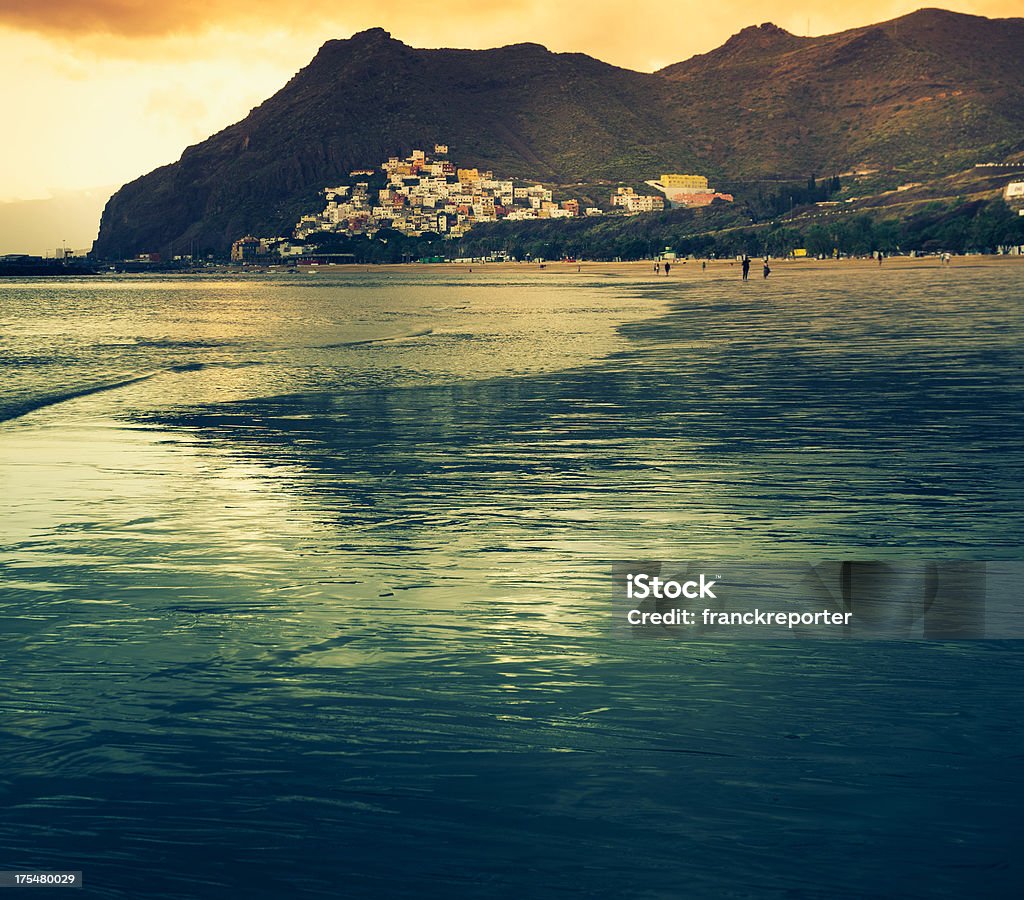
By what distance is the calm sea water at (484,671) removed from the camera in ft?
18.8

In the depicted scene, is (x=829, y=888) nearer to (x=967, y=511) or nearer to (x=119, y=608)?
(x=119, y=608)

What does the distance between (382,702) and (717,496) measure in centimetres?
728

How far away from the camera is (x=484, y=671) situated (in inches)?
323

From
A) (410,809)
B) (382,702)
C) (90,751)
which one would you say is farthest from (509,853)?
(90,751)

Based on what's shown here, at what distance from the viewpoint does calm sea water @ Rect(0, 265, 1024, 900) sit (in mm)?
5734

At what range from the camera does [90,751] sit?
273 inches

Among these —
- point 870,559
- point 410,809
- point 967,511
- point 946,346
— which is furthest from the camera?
point 946,346

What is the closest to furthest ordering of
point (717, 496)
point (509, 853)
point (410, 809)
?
point (509, 853) < point (410, 809) < point (717, 496)

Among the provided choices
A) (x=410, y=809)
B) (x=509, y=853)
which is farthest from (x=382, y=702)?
(x=509, y=853)

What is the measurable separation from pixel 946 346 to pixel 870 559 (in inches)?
1034

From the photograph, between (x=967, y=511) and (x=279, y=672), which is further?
(x=967, y=511)

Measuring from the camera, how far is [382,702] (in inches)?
301

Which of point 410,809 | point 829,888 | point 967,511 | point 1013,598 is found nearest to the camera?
point 829,888

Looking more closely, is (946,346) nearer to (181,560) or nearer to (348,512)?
(348,512)
